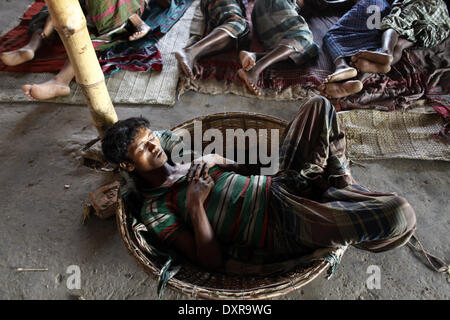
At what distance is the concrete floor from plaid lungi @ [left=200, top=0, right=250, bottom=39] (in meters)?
0.60

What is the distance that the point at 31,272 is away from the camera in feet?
4.74

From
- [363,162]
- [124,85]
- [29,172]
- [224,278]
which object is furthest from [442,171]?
[29,172]

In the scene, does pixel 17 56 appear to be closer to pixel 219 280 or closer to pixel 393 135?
pixel 219 280

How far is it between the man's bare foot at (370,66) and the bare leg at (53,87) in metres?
1.90

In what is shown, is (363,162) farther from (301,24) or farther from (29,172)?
(29,172)

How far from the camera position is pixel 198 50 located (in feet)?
7.51

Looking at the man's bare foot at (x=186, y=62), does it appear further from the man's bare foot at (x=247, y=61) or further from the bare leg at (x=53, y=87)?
the bare leg at (x=53, y=87)

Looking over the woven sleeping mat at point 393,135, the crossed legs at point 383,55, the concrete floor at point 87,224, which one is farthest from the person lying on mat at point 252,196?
the crossed legs at point 383,55

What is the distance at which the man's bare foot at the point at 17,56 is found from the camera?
2273 millimetres

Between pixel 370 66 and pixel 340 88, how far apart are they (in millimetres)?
271

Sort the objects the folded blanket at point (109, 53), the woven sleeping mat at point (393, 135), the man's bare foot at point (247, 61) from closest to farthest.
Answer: the woven sleeping mat at point (393, 135) → the man's bare foot at point (247, 61) → the folded blanket at point (109, 53)

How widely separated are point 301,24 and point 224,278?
181cm

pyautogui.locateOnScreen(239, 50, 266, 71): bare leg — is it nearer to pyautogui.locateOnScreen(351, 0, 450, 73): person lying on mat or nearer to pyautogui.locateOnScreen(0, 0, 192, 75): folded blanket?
pyautogui.locateOnScreen(0, 0, 192, 75): folded blanket

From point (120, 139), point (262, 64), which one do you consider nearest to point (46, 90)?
point (120, 139)
